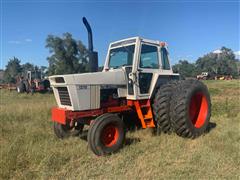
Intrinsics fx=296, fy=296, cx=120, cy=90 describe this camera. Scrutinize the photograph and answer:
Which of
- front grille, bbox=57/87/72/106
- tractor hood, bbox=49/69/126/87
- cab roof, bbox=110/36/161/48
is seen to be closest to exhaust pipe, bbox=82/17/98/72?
tractor hood, bbox=49/69/126/87

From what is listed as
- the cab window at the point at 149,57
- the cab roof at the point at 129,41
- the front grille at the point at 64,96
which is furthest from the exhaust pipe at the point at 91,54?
the cab window at the point at 149,57

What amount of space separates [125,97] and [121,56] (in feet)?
3.55

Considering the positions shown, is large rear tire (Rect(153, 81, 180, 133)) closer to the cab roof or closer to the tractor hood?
the tractor hood

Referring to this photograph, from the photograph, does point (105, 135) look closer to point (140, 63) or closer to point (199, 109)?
point (140, 63)

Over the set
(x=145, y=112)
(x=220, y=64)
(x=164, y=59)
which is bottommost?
(x=145, y=112)

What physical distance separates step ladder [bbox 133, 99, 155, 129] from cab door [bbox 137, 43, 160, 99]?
17 centimetres

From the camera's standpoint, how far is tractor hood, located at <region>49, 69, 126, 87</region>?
582 cm

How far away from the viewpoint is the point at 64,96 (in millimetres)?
6172

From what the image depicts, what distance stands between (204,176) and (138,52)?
315 cm

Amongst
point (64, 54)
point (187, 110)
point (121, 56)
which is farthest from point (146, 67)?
point (64, 54)

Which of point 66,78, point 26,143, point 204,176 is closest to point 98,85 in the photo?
point 66,78

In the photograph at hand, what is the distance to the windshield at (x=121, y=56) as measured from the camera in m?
6.86

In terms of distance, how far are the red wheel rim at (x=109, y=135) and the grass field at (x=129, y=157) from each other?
29 centimetres

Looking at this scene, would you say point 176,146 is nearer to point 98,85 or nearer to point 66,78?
point 98,85
